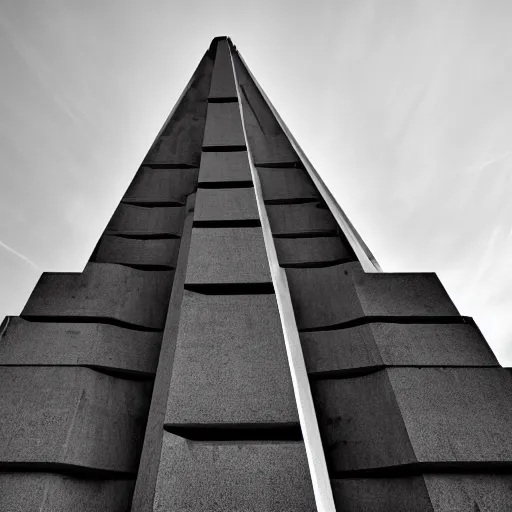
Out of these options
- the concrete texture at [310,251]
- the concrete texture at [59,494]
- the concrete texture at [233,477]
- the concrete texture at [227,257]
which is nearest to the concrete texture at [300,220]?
the concrete texture at [310,251]

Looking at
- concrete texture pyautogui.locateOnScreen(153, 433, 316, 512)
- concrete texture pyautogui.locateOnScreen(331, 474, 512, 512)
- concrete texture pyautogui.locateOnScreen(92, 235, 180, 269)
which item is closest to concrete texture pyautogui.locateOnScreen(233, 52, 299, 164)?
concrete texture pyautogui.locateOnScreen(92, 235, 180, 269)

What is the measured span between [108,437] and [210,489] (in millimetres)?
1179

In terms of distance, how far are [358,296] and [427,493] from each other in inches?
64.6

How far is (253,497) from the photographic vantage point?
1.76 meters

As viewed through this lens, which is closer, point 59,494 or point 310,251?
point 59,494

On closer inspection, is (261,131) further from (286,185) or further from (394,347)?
(394,347)

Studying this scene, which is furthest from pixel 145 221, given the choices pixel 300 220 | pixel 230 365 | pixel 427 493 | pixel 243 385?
pixel 427 493

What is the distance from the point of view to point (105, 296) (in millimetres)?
3529

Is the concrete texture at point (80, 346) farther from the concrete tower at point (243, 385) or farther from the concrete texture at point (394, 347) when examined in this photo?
the concrete texture at point (394, 347)

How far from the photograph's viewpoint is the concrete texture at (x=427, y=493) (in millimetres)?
2299

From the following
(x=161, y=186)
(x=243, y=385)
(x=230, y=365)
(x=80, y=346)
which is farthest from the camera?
(x=161, y=186)

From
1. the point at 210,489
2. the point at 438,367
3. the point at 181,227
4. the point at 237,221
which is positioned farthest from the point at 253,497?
the point at 181,227

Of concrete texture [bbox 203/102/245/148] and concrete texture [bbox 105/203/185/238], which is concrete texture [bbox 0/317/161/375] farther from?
concrete texture [bbox 203/102/245/148]

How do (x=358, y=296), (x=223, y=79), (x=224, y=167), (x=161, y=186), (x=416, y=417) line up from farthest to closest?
(x=223, y=79), (x=161, y=186), (x=224, y=167), (x=358, y=296), (x=416, y=417)
